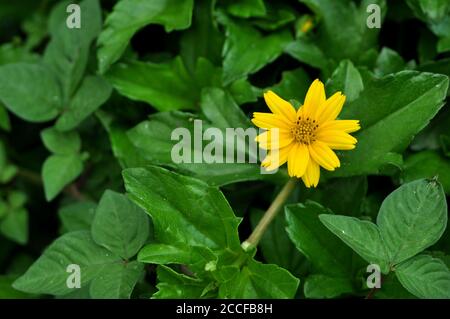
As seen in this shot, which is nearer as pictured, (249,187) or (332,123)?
(332,123)

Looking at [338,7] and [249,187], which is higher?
[338,7]

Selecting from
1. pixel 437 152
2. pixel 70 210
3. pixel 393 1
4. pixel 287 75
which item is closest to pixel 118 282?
pixel 70 210

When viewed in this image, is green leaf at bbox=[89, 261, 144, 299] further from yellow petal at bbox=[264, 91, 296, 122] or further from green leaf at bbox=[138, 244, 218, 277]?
yellow petal at bbox=[264, 91, 296, 122]

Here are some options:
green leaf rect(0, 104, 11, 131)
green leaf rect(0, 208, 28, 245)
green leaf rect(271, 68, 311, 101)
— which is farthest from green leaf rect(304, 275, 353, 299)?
green leaf rect(0, 104, 11, 131)

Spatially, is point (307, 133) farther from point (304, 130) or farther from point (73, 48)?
point (73, 48)

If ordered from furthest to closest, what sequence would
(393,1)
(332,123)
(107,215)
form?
(393,1) → (107,215) → (332,123)

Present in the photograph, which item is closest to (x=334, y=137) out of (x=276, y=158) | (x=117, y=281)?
(x=276, y=158)

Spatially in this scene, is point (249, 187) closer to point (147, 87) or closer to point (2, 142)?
point (147, 87)
